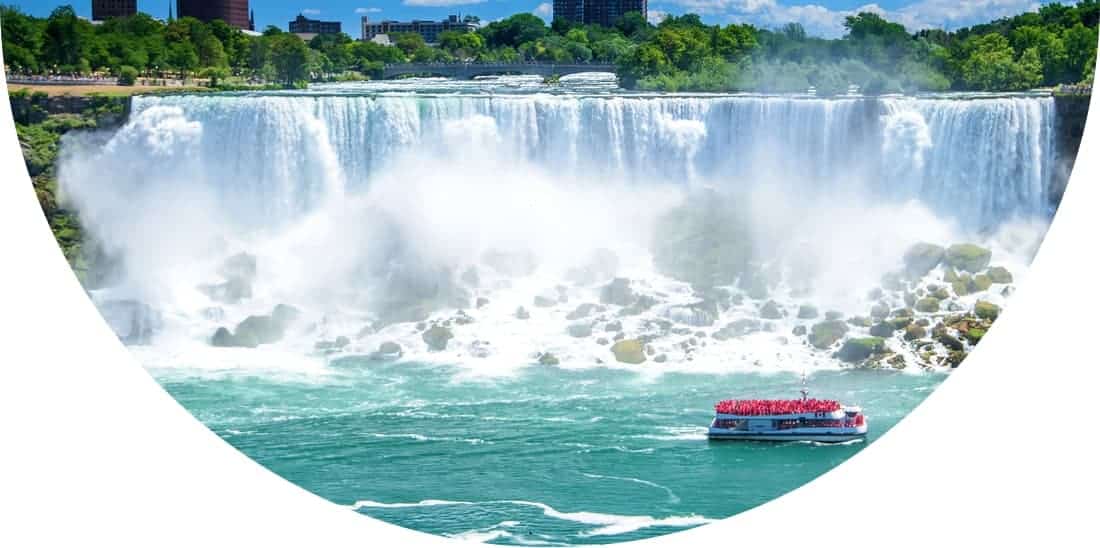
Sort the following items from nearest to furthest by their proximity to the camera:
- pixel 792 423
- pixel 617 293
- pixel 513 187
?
pixel 792 423, pixel 617 293, pixel 513 187

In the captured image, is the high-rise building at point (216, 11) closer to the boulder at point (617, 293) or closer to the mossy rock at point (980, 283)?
the boulder at point (617, 293)

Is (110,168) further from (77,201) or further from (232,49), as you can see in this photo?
(232,49)

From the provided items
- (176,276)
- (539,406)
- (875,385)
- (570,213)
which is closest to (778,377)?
(875,385)

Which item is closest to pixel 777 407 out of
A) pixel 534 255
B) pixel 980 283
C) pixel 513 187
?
pixel 980 283

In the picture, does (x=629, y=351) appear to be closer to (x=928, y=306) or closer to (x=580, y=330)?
(x=580, y=330)

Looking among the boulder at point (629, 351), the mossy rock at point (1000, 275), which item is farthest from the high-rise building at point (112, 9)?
the mossy rock at point (1000, 275)

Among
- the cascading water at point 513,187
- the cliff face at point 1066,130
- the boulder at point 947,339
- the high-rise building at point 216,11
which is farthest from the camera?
the cliff face at point 1066,130
